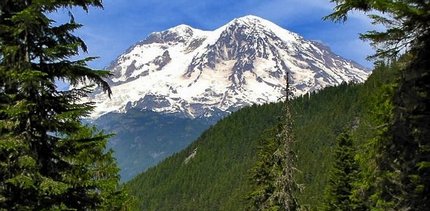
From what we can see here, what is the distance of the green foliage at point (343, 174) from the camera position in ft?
122

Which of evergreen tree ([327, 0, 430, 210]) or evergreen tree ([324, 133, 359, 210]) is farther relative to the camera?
evergreen tree ([324, 133, 359, 210])

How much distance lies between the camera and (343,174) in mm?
37156

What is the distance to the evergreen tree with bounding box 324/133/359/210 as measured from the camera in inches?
1463

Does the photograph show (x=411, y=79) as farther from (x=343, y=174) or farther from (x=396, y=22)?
(x=343, y=174)

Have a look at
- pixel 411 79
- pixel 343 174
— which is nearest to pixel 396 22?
pixel 411 79

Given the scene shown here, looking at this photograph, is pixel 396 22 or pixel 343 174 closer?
pixel 396 22

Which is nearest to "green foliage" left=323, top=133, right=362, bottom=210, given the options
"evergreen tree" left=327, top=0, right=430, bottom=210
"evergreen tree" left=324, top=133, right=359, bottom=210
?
"evergreen tree" left=324, top=133, right=359, bottom=210

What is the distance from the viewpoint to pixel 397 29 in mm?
11555

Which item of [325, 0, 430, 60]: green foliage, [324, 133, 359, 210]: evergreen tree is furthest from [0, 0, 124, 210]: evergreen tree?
[324, 133, 359, 210]: evergreen tree

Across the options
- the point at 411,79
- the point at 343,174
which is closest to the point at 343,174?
the point at 343,174

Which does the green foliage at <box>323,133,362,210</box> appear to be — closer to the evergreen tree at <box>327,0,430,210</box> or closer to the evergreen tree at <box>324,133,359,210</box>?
the evergreen tree at <box>324,133,359,210</box>

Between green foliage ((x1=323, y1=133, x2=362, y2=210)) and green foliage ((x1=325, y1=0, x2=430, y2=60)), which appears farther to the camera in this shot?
green foliage ((x1=323, y1=133, x2=362, y2=210))

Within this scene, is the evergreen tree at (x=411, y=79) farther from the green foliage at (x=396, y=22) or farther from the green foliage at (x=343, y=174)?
the green foliage at (x=343, y=174)

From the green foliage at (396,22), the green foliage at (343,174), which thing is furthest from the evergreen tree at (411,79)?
the green foliage at (343,174)
